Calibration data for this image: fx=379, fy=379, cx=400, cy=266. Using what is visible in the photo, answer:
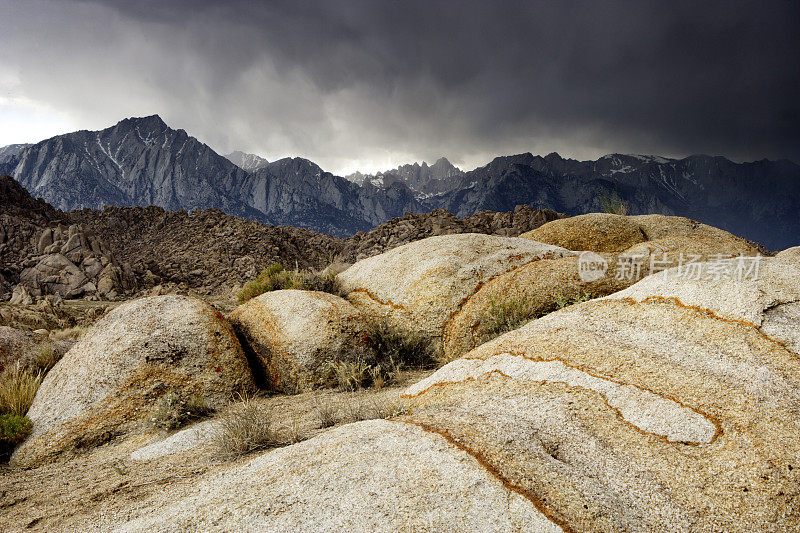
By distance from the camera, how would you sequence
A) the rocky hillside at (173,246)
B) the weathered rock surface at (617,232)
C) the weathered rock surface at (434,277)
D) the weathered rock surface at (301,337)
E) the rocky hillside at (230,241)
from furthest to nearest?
the rocky hillside at (230,241), the rocky hillside at (173,246), the weathered rock surface at (617,232), the weathered rock surface at (434,277), the weathered rock surface at (301,337)

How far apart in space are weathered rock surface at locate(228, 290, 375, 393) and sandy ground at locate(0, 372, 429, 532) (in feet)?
3.32

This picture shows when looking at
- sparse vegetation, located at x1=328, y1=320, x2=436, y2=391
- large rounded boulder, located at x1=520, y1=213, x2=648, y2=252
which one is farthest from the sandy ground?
large rounded boulder, located at x1=520, y1=213, x2=648, y2=252

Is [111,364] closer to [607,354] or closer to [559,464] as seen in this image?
[559,464]

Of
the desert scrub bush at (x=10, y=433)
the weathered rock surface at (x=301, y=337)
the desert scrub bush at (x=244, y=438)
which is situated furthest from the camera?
the weathered rock surface at (x=301, y=337)

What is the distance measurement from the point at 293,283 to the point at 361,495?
7700 millimetres

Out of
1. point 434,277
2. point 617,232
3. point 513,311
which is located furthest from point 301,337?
point 617,232

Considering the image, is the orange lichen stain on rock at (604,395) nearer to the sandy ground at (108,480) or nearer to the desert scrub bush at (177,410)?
the sandy ground at (108,480)

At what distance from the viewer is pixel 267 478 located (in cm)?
269

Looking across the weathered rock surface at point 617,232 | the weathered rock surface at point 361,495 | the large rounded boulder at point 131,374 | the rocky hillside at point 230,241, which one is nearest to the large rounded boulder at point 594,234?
the weathered rock surface at point 617,232

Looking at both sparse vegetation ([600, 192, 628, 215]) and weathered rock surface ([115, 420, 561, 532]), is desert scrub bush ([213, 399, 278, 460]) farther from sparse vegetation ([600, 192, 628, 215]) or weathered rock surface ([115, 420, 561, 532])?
sparse vegetation ([600, 192, 628, 215])

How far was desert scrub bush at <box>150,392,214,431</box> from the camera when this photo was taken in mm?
5121

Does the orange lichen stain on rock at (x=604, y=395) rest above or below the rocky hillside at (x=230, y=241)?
below

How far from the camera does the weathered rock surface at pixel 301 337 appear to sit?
6.63 meters

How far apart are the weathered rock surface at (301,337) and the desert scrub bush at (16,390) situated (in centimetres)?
308
